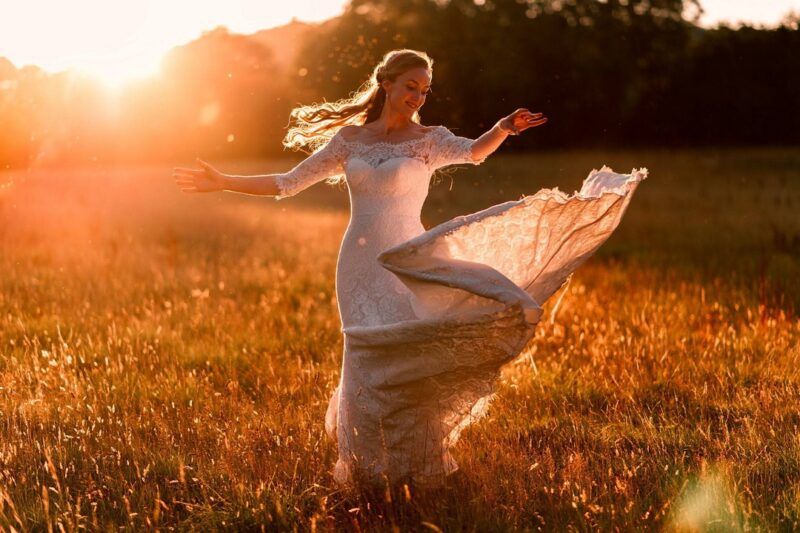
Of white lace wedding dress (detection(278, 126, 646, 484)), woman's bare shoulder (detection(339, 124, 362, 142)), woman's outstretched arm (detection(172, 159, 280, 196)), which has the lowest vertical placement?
white lace wedding dress (detection(278, 126, 646, 484))

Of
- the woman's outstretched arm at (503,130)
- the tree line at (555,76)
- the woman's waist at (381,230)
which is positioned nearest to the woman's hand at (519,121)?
the woman's outstretched arm at (503,130)

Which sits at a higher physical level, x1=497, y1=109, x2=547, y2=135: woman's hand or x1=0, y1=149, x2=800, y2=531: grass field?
x1=497, y1=109, x2=547, y2=135: woman's hand

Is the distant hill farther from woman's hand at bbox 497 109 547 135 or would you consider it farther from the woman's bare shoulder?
woman's hand at bbox 497 109 547 135

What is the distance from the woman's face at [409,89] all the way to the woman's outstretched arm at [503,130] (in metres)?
0.43

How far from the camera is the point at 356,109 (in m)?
5.30

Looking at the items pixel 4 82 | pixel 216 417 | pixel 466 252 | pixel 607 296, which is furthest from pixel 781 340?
pixel 4 82

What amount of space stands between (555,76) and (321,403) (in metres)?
37.6

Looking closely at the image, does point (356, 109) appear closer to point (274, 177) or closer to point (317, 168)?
point (317, 168)

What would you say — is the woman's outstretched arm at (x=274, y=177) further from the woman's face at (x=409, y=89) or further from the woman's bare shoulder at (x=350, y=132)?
the woman's face at (x=409, y=89)

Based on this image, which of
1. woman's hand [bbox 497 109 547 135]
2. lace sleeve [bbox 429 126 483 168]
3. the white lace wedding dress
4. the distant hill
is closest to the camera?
the white lace wedding dress

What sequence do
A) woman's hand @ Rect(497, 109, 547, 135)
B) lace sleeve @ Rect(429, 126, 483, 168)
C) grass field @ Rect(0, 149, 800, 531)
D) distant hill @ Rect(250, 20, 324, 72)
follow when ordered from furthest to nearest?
distant hill @ Rect(250, 20, 324, 72) < lace sleeve @ Rect(429, 126, 483, 168) < woman's hand @ Rect(497, 109, 547, 135) < grass field @ Rect(0, 149, 800, 531)

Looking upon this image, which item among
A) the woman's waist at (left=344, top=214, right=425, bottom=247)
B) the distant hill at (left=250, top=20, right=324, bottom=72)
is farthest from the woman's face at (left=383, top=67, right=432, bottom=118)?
the distant hill at (left=250, top=20, right=324, bottom=72)

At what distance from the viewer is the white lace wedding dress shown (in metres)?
3.90

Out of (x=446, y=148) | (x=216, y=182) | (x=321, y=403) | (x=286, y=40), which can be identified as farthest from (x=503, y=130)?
(x=286, y=40)
